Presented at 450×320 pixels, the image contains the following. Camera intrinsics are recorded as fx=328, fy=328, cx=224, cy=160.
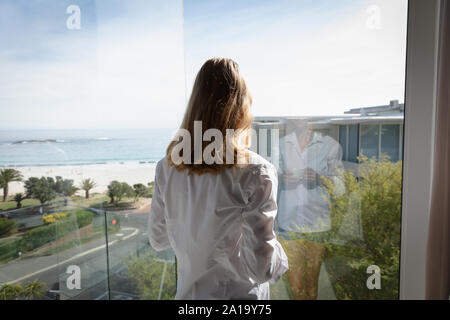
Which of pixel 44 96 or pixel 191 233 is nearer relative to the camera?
pixel 191 233

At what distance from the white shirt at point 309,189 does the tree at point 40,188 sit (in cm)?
117

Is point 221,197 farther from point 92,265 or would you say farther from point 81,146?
point 92,265

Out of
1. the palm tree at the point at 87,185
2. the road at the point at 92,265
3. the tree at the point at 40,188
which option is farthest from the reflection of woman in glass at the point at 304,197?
the tree at the point at 40,188

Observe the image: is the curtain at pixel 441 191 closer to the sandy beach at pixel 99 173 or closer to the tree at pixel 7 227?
the sandy beach at pixel 99 173

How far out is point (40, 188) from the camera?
1672 millimetres

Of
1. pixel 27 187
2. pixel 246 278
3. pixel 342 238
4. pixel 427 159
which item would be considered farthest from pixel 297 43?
pixel 27 187

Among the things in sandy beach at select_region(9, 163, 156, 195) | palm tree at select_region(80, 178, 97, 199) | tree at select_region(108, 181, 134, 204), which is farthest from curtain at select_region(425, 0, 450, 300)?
palm tree at select_region(80, 178, 97, 199)

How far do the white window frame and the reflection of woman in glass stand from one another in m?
0.37

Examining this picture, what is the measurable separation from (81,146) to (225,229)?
96 cm

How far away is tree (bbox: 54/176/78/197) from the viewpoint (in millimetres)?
1674

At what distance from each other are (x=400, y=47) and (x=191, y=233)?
1360mm

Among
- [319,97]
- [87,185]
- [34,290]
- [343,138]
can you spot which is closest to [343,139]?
[343,138]

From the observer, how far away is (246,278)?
115cm
